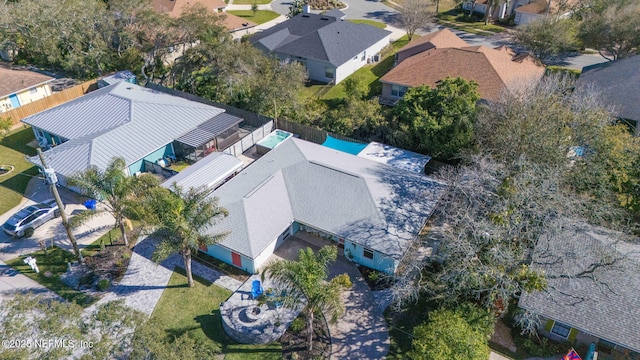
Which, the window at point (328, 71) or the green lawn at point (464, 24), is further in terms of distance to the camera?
the green lawn at point (464, 24)

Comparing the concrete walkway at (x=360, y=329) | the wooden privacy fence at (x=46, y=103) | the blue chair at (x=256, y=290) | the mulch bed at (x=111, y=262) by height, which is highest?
the wooden privacy fence at (x=46, y=103)

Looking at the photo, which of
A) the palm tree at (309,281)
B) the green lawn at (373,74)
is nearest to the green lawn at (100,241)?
the palm tree at (309,281)

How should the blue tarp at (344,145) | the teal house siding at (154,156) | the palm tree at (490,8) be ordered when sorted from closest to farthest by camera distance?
the teal house siding at (154,156), the blue tarp at (344,145), the palm tree at (490,8)

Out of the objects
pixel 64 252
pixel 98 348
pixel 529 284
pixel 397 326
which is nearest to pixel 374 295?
pixel 397 326

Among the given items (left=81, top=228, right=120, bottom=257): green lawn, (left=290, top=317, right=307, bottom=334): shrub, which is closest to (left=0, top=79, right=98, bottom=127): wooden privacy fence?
(left=81, top=228, right=120, bottom=257): green lawn

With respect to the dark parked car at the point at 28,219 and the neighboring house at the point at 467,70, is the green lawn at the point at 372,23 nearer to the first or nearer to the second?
the neighboring house at the point at 467,70

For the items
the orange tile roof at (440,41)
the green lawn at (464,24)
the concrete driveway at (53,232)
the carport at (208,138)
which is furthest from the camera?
the green lawn at (464,24)

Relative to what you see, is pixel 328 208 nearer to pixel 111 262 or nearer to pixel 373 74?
pixel 111 262
